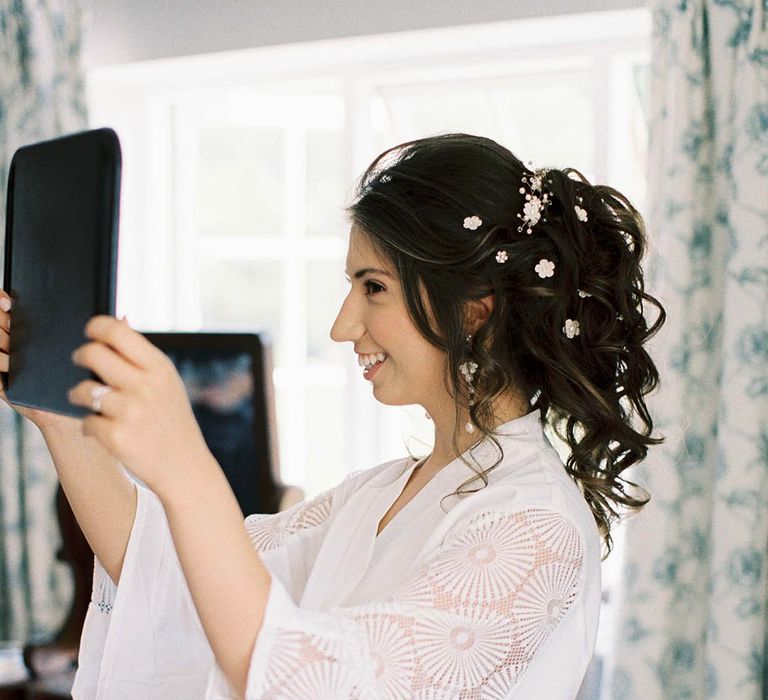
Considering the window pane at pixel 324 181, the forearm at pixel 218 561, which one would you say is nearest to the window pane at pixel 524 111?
the window pane at pixel 324 181

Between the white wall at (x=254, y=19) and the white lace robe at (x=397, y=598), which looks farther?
the white wall at (x=254, y=19)

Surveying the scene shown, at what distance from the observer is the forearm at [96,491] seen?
1.13 meters

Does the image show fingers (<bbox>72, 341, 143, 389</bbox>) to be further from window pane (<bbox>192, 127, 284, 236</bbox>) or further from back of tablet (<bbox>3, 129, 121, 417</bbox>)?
window pane (<bbox>192, 127, 284, 236</bbox>)

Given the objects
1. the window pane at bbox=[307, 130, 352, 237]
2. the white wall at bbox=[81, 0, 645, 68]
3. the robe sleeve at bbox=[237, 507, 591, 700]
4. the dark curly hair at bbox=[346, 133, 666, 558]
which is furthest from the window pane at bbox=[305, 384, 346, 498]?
the robe sleeve at bbox=[237, 507, 591, 700]

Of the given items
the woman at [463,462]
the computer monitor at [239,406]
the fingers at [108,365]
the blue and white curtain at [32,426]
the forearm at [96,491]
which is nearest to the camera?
the fingers at [108,365]

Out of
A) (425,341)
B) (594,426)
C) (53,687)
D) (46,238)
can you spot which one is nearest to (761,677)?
(594,426)

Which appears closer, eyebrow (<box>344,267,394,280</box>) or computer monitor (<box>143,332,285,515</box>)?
eyebrow (<box>344,267,394,280</box>)

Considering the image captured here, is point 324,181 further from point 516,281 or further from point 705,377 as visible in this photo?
point 516,281

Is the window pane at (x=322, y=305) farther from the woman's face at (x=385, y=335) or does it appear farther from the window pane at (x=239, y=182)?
the woman's face at (x=385, y=335)

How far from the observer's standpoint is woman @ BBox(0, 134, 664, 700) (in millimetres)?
956

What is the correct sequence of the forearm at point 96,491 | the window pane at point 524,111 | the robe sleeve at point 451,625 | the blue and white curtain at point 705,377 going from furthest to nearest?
the window pane at point 524,111 → the blue and white curtain at point 705,377 → the forearm at point 96,491 → the robe sleeve at point 451,625

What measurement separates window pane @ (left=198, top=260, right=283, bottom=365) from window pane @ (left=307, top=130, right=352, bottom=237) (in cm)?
20

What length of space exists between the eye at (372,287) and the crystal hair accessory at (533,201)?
187 mm

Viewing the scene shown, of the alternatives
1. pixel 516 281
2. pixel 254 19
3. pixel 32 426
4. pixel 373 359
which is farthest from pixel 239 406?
pixel 516 281
